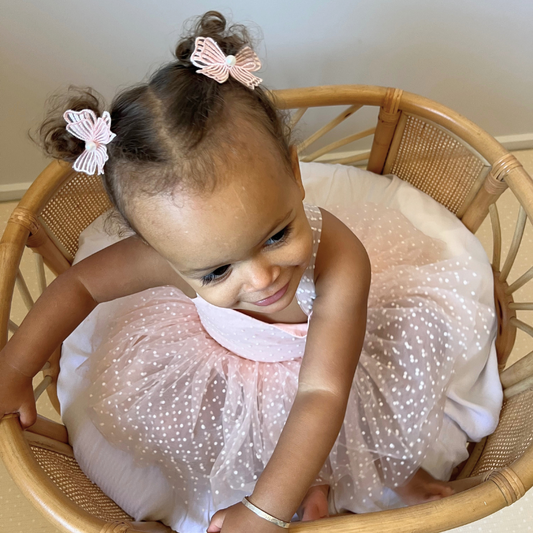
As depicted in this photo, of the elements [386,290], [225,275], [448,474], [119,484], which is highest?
[225,275]

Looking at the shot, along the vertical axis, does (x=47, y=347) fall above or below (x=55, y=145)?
below

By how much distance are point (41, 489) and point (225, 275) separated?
319 mm

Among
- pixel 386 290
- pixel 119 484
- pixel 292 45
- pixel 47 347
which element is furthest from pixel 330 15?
pixel 119 484

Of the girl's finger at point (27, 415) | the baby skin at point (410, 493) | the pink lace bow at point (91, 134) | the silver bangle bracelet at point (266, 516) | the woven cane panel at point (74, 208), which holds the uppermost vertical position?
the pink lace bow at point (91, 134)

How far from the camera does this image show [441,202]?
1019 millimetres

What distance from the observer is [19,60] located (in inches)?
40.1

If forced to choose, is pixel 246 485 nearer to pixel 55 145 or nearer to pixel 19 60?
pixel 55 145

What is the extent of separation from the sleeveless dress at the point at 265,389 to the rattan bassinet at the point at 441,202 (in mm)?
83

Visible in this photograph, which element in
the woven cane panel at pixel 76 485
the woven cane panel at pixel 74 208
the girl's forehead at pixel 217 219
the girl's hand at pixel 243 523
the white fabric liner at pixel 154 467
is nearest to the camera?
the girl's forehead at pixel 217 219

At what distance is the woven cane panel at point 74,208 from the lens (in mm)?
898

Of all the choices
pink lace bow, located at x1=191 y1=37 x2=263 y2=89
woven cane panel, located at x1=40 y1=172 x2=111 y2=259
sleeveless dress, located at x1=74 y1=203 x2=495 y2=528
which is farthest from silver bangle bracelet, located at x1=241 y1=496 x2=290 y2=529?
woven cane panel, located at x1=40 y1=172 x2=111 y2=259

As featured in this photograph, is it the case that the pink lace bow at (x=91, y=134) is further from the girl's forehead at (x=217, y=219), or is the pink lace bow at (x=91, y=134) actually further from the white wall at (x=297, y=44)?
the white wall at (x=297, y=44)

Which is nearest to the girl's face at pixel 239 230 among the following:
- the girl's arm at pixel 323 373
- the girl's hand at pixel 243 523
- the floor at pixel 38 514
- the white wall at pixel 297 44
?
the girl's arm at pixel 323 373

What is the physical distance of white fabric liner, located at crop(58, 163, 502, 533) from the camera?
78 cm
